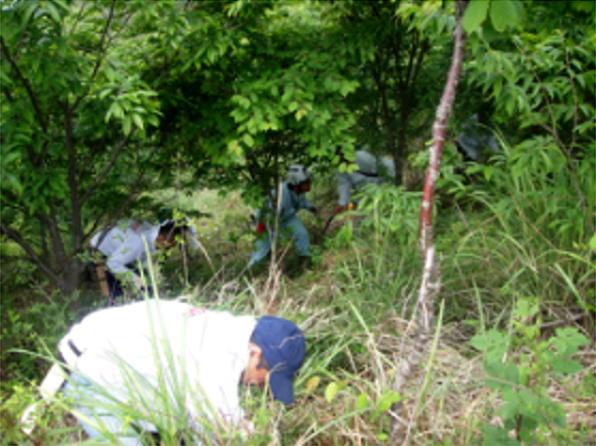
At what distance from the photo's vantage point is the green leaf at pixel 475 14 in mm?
1239

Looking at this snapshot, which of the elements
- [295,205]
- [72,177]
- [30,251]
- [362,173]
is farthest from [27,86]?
[362,173]

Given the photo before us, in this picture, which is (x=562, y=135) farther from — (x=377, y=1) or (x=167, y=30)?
(x=167, y=30)

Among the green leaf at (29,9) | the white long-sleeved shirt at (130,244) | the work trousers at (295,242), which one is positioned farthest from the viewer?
the work trousers at (295,242)

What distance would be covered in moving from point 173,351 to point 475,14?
1620 mm

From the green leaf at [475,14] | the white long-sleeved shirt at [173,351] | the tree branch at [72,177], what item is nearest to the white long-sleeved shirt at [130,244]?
the tree branch at [72,177]

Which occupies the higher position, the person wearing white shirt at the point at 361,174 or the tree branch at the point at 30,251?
the person wearing white shirt at the point at 361,174

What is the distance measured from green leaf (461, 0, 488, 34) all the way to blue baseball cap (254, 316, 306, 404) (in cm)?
133

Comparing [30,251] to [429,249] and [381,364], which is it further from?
[429,249]

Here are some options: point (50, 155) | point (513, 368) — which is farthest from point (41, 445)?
point (50, 155)

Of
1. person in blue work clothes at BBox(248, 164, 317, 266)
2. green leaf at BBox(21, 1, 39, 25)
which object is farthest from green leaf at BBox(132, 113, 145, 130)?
person in blue work clothes at BBox(248, 164, 317, 266)

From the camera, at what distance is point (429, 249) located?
54.7 inches

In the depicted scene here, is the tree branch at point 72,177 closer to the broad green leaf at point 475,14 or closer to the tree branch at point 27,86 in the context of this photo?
the tree branch at point 27,86

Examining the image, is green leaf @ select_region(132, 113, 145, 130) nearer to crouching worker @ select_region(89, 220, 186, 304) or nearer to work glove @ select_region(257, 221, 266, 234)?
crouching worker @ select_region(89, 220, 186, 304)

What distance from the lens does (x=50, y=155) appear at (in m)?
3.39
